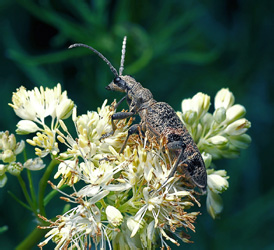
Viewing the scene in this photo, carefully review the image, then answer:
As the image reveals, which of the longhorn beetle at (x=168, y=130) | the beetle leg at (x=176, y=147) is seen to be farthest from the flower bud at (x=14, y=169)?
the beetle leg at (x=176, y=147)

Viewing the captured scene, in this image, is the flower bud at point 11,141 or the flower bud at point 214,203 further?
the flower bud at point 214,203

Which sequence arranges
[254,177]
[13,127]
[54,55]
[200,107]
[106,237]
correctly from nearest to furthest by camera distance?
1. [106,237]
2. [200,107]
3. [13,127]
4. [54,55]
5. [254,177]

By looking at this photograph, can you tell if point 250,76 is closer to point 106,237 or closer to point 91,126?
point 91,126

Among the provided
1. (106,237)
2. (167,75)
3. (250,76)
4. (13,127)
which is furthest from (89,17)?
(106,237)

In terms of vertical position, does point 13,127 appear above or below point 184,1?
below

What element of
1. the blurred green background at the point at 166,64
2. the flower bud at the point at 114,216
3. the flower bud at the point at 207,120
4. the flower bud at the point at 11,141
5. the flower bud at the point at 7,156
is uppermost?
the blurred green background at the point at 166,64

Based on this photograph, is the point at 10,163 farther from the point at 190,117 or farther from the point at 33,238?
the point at 190,117

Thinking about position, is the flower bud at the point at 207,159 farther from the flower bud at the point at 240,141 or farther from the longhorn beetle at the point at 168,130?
the flower bud at the point at 240,141
